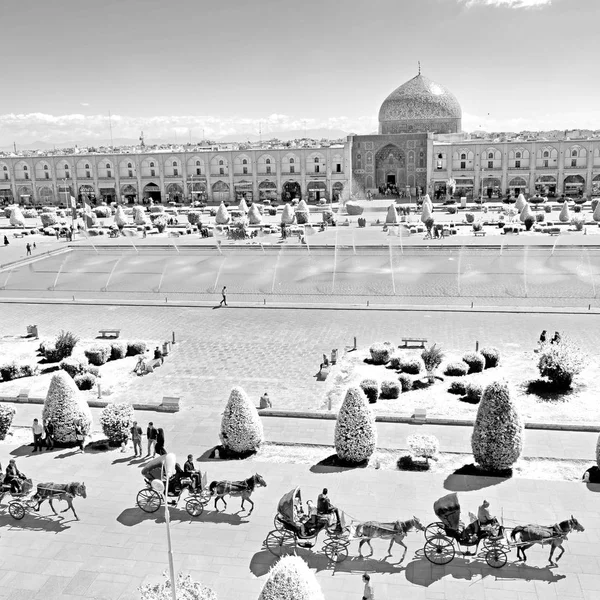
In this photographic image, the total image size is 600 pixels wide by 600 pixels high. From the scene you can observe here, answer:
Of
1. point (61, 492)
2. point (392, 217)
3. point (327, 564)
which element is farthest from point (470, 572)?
point (392, 217)

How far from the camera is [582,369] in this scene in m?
16.2

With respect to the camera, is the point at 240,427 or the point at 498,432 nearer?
the point at 498,432

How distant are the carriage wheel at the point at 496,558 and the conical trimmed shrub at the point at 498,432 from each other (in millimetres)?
2865

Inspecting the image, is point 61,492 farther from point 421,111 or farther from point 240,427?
point 421,111

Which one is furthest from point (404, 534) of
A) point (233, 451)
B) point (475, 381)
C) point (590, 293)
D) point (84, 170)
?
point (84, 170)

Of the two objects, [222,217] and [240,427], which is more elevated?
[222,217]

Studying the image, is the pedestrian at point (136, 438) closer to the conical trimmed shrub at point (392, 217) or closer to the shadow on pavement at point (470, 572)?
the shadow on pavement at point (470, 572)

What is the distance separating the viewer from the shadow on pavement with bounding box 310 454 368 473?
39.2 ft

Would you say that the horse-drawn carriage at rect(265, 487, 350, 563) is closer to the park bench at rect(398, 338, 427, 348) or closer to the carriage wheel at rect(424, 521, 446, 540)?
the carriage wheel at rect(424, 521, 446, 540)

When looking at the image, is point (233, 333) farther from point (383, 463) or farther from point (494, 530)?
point (494, 530)

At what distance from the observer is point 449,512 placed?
9.16 meters

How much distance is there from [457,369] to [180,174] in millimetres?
60457

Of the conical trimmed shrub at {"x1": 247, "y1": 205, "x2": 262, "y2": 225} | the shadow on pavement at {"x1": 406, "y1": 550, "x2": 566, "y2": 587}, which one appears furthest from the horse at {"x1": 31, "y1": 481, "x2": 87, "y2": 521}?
the conical trimmed shrub at {"x1": 247, "y1": 205, "x2": 262, "y2": 225}

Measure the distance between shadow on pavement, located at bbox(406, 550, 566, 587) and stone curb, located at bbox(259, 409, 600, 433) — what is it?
17.4 feet
